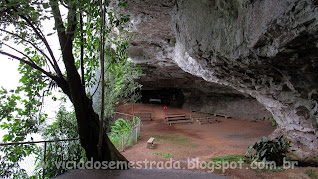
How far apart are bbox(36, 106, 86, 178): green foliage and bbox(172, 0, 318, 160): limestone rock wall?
13.9 ft

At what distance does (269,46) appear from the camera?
3.49m

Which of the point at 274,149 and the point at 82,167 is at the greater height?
the point at 274,149

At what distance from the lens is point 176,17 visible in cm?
648

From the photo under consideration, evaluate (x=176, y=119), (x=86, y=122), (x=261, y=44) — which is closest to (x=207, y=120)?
(x=176, y=119)

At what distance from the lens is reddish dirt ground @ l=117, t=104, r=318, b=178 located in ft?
16.3

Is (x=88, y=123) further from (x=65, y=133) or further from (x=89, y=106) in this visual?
(x=65, y=133)

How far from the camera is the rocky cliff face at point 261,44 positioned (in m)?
2.96

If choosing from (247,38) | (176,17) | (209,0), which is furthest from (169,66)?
(247,38)

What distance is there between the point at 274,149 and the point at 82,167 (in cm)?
502

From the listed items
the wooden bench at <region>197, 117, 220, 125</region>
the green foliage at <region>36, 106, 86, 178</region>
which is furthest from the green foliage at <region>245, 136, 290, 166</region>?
the wooden bench at <region>197, 117, 220, 125</region>

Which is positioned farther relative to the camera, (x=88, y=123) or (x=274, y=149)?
(x=274, y=149)

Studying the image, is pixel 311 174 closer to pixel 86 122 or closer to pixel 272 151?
pixel 272 151

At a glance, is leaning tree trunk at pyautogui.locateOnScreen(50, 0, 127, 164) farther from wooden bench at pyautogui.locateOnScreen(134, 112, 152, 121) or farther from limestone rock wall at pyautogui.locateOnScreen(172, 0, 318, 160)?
wooden bench at pyautogui.locateOnScreen(134, 112, 152, 121)

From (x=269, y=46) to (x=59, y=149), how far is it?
16.5 feet
